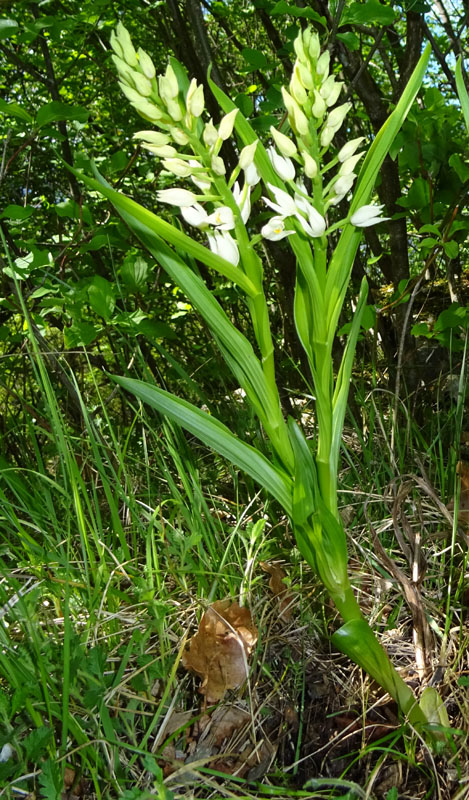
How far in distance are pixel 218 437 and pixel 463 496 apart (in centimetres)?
77

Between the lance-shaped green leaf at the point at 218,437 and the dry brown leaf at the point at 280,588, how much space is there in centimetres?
32

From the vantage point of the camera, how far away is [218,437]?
35.4 inches

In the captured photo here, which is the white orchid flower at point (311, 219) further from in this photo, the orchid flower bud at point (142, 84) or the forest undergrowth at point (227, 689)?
the forest undergrowth at point (227, 689)

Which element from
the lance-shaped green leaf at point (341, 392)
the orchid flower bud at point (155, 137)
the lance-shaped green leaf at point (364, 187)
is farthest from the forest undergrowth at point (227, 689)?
the orchid flower bud at point (155, 137)

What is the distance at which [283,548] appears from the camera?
1339mm

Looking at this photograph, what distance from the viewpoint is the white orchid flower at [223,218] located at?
2.60ft

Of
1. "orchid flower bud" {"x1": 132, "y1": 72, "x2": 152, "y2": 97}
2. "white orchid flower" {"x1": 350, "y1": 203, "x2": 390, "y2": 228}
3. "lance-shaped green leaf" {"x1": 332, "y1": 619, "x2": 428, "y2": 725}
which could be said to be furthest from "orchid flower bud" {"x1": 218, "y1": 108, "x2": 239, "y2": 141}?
"lance-shaped green leaf" {"x1": 332, "y1": 619, "x2": 428, "y2": 725}

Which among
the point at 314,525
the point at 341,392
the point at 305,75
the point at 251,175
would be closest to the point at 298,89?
the point at 305,75

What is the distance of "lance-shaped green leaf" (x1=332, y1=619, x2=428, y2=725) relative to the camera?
2.84 feet

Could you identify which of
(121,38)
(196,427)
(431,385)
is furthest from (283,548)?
(431,385)

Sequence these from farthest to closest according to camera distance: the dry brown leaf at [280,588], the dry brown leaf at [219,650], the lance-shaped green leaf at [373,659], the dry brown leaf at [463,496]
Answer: the dry brown leaf at [463,496], the dry brown leaf at [280,588], the dry brown leaf at [219,650], the lance-shaped green leaf at [373,659]

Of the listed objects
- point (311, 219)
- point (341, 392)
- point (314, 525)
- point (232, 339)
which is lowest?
point (314, 525)

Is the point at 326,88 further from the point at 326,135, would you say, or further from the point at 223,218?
the point at 223,218

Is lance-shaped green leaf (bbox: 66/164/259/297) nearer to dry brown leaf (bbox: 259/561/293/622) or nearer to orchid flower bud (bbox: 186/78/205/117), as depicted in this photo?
orchid flower bud (bbox: 186/78/205/117)
